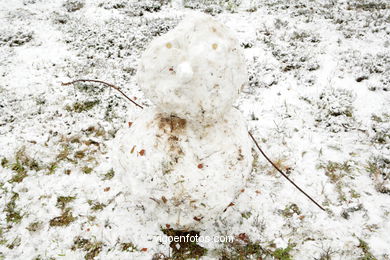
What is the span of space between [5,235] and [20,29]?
242 inches

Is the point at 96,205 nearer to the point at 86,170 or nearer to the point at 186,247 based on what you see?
the point at 86,170

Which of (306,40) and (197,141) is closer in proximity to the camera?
(197,141)

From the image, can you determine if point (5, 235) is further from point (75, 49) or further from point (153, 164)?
point (75, 49)

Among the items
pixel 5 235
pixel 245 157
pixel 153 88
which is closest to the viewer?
pixel 153 88

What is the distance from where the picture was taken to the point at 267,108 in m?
5.55

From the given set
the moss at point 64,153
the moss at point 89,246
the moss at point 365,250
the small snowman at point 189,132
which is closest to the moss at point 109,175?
the moss at point 64,153

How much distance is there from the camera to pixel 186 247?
3.53m

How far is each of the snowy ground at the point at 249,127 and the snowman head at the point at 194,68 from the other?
1747mm

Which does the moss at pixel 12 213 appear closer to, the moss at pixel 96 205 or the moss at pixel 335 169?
the moss at pixel 96 205

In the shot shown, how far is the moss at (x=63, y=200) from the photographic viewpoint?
405 centimetres

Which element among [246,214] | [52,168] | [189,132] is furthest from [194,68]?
[52,168]

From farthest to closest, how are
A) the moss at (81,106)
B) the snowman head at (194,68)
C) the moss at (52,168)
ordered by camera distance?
the moss at (81,106) < the moss at (52,168) < the snowman head at (194,68)

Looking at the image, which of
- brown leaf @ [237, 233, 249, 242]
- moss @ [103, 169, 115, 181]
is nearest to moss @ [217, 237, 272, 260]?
brown leaf @ [237, 233, 249, 242]

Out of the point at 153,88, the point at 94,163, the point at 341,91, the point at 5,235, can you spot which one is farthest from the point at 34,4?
the point at 341,91
